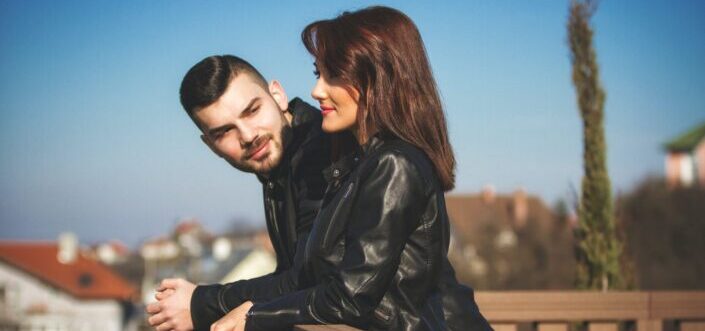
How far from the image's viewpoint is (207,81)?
3576mm

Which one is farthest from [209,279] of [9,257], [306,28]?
[306,28]

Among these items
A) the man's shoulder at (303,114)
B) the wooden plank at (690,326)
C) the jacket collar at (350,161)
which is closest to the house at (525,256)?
the wooden plank at (690,326)

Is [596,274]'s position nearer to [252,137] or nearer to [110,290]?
[252,137]

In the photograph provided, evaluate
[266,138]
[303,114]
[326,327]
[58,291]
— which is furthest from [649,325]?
[58,291]

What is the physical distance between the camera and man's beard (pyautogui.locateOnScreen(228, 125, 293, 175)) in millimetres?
3584

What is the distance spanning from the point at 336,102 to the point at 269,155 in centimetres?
90

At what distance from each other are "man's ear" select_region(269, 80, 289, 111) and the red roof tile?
6767 centimetres

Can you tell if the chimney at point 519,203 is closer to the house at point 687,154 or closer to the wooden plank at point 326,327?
the house at point 687,154

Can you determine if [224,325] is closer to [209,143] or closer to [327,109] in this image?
[327,109]

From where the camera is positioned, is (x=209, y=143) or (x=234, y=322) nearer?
(x=234, y=322)

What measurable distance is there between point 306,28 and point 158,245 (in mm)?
92826

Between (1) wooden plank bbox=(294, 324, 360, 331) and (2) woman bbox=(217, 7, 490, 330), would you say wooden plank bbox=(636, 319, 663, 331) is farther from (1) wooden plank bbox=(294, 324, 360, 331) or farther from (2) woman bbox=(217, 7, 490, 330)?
(1) wooden plank bbox=(294, 324, 360, 331)

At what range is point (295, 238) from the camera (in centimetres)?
341

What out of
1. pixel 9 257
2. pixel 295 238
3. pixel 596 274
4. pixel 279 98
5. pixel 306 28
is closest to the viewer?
pixel 306 28
